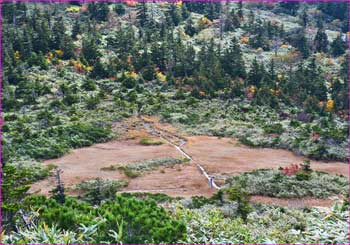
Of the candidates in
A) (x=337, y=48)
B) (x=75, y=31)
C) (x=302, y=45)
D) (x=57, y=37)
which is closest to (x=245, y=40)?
(x=302, y=45)

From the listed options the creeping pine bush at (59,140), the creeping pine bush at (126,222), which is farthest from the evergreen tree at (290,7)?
the creeping pine bush at (126,222)

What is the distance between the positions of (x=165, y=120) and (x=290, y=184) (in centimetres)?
1441

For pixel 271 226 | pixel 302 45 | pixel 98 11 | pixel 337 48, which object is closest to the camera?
pixel 271 226

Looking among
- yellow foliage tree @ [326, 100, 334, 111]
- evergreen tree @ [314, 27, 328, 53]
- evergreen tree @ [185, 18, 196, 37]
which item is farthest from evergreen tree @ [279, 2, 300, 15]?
yellow foliage tree @ [326, 100, 334, 111]

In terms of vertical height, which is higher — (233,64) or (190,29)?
(190,29)

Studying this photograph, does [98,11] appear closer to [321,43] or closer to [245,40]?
[245,40]

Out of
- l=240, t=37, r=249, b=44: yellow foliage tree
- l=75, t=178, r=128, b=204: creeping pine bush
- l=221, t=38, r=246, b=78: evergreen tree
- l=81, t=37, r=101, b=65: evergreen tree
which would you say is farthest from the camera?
l=240, t=37, r=249, b=44: yellow foliage tree

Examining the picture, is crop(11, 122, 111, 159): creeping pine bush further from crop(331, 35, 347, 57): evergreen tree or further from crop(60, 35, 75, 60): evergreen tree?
crop(331, 35, 347, 57): evergreen tree

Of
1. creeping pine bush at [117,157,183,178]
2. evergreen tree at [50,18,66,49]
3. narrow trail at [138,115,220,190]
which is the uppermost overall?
evergreen tree at [50,18,66,49]

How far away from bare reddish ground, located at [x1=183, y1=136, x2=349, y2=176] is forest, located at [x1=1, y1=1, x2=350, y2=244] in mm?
250

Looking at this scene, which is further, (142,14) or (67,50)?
(142,14)

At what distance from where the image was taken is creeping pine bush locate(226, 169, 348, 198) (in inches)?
797

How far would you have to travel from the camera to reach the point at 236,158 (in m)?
25.8

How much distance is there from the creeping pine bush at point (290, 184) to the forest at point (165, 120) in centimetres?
8
